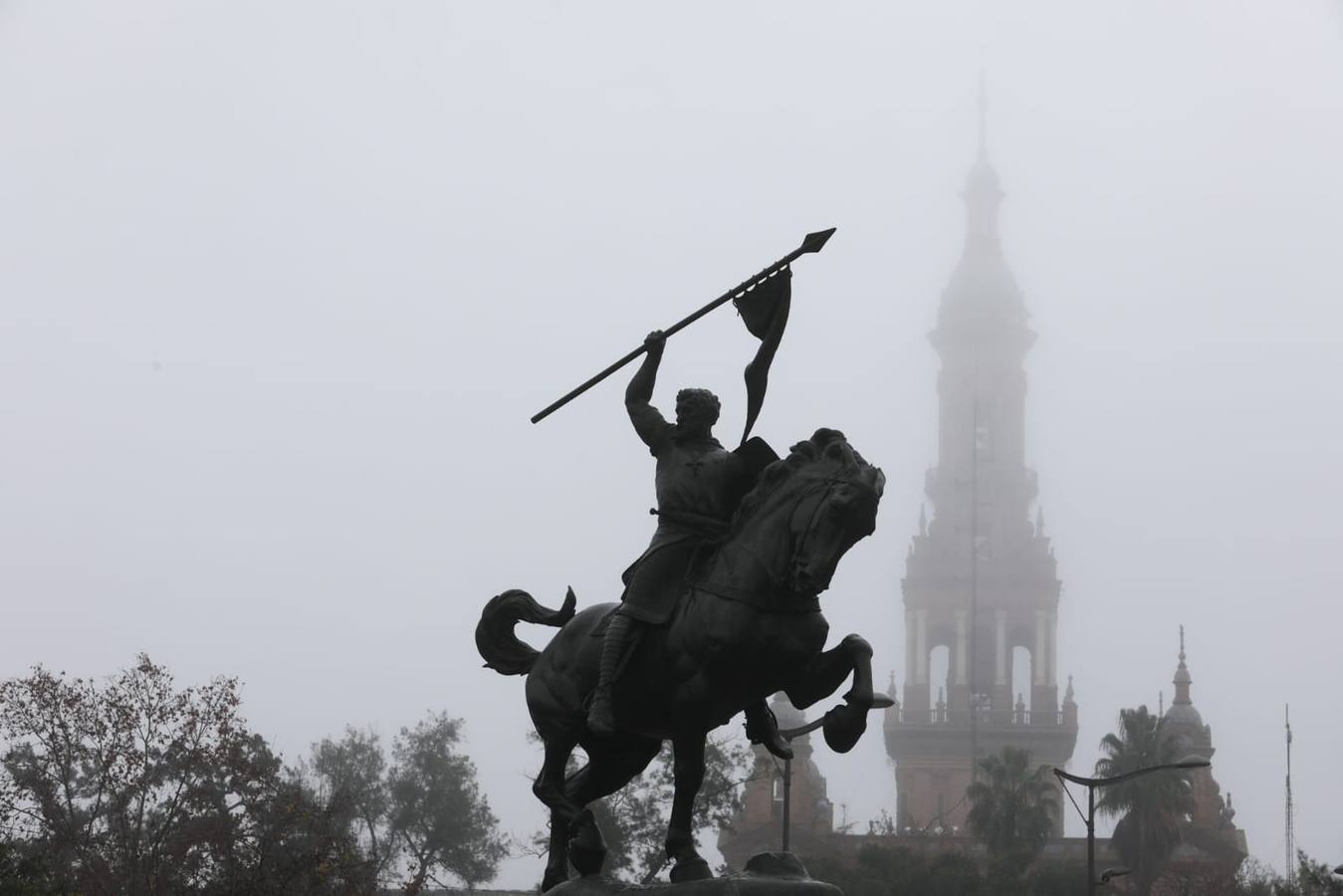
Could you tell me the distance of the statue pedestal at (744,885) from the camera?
12414 millimetres

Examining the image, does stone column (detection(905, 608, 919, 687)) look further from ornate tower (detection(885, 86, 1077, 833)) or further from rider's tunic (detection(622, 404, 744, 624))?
rider's tunic (detection(622, 404, 744, 624))

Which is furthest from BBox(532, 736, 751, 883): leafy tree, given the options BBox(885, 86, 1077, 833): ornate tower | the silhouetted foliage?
BBox(885, 86, 1077, 833): ornate tower

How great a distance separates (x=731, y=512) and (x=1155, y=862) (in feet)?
198

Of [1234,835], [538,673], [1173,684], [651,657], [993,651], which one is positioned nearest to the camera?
[651,657]

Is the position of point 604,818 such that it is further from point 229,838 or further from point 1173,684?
point 1173,684

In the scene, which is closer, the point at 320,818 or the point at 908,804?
the point at 320,818

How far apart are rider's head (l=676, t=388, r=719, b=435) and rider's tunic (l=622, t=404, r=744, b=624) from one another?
0.57 ft

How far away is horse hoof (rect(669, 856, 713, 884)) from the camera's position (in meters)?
12.8

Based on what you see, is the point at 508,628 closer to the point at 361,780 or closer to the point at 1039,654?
the point at 361,780

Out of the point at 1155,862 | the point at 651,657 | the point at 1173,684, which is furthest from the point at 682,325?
the point at 1173,684

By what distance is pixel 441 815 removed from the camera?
75750 millimetres

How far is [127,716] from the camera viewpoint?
36656 mm

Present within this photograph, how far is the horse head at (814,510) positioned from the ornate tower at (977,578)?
93739 millimetres

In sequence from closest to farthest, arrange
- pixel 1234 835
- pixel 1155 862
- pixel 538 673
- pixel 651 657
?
pixel 651 657, pixel 538 673, pixel 1155 862, pixel 1234 835
